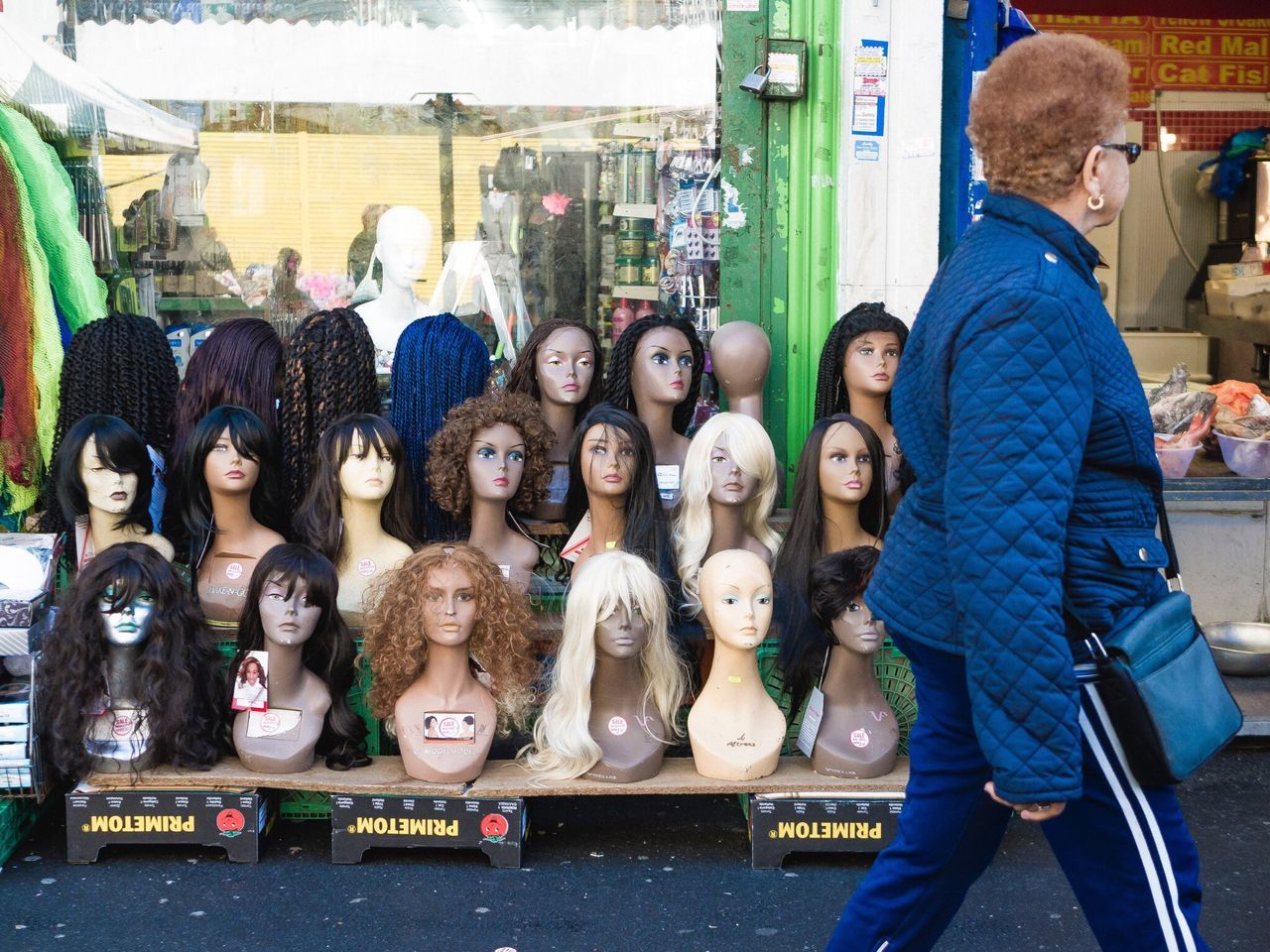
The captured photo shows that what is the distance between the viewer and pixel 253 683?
358 centimetres

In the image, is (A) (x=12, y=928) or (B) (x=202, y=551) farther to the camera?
(B) (x=202, y=551)

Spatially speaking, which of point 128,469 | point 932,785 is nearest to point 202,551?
point 128,469

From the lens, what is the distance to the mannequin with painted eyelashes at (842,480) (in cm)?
387

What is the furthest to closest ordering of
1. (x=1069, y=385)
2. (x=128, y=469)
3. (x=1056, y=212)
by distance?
1. (x=128, y=469)
2. (x=1056, y=212)
3. (x=1069, y=385)

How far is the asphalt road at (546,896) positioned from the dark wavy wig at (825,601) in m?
0.49

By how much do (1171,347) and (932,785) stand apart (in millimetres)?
6685

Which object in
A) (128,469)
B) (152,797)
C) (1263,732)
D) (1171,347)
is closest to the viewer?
(152,797)

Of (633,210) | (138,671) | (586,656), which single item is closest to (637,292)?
(633,210)

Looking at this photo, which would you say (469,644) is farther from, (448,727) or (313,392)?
(313,392)

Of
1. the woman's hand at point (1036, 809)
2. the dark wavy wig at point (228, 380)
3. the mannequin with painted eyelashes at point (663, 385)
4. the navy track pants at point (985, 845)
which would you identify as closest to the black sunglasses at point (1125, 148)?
the navy track pants at point (985, 845)

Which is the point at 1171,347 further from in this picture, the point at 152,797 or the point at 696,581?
the point at 152,797

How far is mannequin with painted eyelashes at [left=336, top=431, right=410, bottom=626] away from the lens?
12.9ft

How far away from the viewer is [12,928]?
10.6 ft

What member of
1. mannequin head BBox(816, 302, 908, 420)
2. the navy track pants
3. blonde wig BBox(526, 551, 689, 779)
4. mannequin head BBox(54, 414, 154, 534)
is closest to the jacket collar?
the navy track pants
